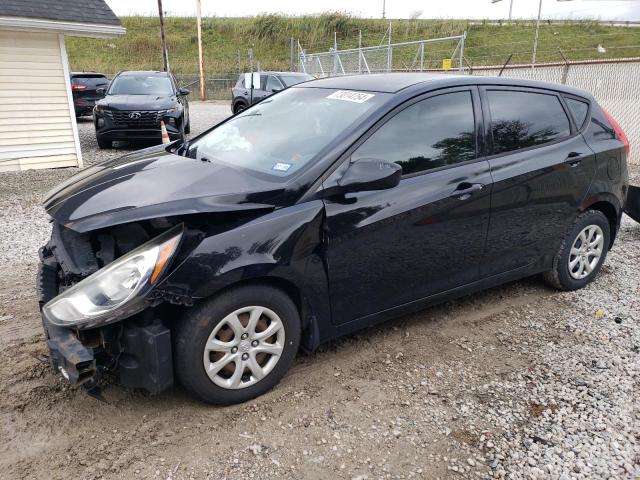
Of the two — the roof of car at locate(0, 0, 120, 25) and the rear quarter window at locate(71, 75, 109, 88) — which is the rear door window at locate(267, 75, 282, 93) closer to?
the rear quarter window at locate(71, 75, 109, 88)

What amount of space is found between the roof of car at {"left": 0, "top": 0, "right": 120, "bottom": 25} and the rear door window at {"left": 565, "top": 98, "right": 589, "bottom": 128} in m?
8.71

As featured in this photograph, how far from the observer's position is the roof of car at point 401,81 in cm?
345

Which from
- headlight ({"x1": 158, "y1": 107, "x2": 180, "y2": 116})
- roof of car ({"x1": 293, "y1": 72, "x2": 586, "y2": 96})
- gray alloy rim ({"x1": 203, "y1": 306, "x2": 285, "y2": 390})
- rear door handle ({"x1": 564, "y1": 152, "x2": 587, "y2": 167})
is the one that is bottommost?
gray alloy rim ({"x1": 203, "y1": 306, "x2": 285, "y2": 390})

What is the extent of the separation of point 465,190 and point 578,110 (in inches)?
62.4

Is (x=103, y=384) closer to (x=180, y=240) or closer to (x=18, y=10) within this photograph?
(x=180, y=240)

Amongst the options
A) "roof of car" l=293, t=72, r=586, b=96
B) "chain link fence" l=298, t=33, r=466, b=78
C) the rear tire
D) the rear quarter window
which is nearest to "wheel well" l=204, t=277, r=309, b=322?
"roof of car" l=293, t=72, r=586, b=96

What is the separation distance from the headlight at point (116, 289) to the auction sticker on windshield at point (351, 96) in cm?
149

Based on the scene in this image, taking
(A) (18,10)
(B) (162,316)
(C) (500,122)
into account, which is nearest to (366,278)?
(B) (162,316)

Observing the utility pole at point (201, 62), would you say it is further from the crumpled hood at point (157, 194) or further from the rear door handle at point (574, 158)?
the crumpled hood at point (157, 194)

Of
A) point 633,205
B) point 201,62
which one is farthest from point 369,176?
point 201,62

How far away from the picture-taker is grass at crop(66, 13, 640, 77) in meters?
36.8

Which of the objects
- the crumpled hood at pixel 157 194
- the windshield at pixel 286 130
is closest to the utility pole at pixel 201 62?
the windshield at pixel 286 130

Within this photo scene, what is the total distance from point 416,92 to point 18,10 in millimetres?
8372

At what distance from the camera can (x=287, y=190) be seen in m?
2.87
